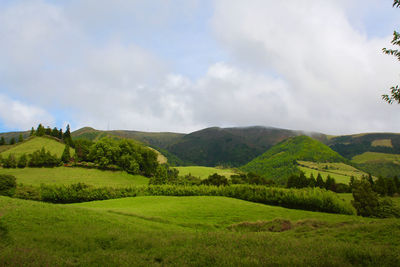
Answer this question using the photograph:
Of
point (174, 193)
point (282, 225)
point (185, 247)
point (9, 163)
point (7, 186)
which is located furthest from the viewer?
point (9, 163)

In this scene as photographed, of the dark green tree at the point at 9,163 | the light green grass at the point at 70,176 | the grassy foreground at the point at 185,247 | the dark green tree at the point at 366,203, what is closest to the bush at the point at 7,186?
the light green grass at the point at 70,176

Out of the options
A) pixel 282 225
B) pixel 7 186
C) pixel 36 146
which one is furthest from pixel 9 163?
pixel 282 225

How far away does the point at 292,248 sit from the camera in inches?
328

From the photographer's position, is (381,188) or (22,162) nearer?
(381,188)

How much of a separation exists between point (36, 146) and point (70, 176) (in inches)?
1788

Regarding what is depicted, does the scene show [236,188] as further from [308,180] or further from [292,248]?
[308,180]

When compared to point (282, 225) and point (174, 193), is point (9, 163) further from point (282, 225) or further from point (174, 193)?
point (282, 225)

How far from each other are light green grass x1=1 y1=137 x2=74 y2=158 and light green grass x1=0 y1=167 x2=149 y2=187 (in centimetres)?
2129

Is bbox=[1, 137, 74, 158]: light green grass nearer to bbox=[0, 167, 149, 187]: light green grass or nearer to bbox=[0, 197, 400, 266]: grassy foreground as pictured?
bbox=[0, 167, 149, 187]: light green grass

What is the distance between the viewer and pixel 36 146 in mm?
118250

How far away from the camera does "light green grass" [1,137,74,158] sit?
110938 millimetres

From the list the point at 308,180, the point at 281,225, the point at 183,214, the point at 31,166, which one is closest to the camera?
the point at 281,225

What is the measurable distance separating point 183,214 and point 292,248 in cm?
2207

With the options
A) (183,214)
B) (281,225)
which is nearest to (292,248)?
(281,225)
